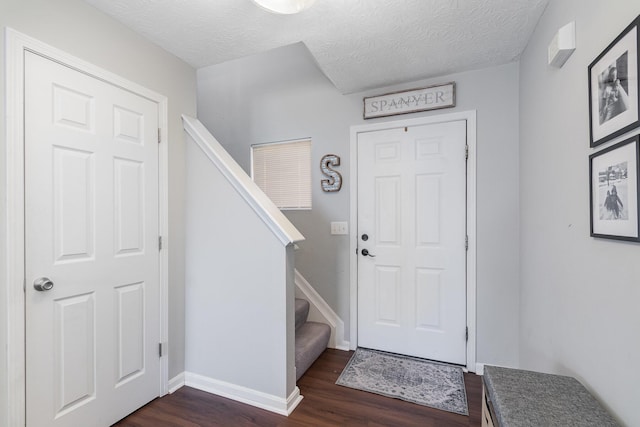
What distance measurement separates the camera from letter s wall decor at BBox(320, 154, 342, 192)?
2.61 metres

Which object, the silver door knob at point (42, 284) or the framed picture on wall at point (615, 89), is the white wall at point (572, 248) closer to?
the framed picture on wall at point (615, 89)

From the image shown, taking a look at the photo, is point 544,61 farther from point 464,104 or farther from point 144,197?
point 144,197

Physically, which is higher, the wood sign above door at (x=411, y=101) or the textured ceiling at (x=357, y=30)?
the textured ceiling at (x=357, y=30)

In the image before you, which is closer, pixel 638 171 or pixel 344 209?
pixel 638 171

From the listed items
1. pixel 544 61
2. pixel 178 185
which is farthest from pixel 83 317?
pixel 544 61

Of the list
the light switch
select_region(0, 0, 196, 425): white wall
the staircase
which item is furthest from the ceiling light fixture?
the staircase

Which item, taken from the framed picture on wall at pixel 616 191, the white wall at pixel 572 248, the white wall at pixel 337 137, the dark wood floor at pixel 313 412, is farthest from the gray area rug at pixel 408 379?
the framed picture on wall at pixel 616 191

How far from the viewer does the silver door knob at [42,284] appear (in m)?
1.31

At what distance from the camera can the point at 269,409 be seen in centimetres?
178

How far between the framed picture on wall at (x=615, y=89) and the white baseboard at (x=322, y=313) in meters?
2.23

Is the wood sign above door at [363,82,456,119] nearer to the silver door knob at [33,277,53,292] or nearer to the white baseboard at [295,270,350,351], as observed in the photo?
the white baseboard at [295,270,350,351]

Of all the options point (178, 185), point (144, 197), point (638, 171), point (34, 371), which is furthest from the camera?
point (178, 185)

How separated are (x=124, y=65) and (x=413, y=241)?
7.96 ft

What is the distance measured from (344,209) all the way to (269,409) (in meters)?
1.65
